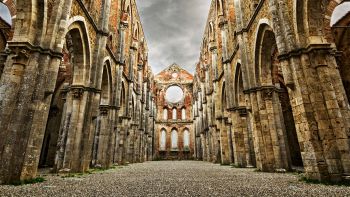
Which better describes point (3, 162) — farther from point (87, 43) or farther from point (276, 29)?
point (276, 29)

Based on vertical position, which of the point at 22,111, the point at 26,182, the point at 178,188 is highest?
the point at 22,111

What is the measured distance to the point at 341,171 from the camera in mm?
5742

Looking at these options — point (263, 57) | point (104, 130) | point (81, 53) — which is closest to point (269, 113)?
point (263, 57)

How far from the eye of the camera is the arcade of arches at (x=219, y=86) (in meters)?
6.29

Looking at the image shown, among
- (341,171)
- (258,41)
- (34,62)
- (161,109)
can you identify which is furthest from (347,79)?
(161,109)

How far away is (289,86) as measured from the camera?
281 inches

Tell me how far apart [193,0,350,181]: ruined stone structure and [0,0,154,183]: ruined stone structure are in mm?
8502

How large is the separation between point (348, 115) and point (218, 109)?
48.0 ft

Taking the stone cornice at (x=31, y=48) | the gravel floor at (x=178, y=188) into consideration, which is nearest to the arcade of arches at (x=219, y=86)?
the stone cornice at (x=31, y=48)

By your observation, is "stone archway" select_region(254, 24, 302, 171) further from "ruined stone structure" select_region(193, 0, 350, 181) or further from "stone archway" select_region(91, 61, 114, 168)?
"stone archway" select_region(91, 61, 114, 168)

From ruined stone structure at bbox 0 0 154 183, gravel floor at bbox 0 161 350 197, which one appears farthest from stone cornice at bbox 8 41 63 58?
gravel floor at bbox 0 161 350 197

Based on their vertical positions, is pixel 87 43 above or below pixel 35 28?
above

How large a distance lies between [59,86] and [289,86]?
745 inches

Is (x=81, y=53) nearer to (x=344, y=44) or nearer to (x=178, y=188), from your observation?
(x=178, y=188)
